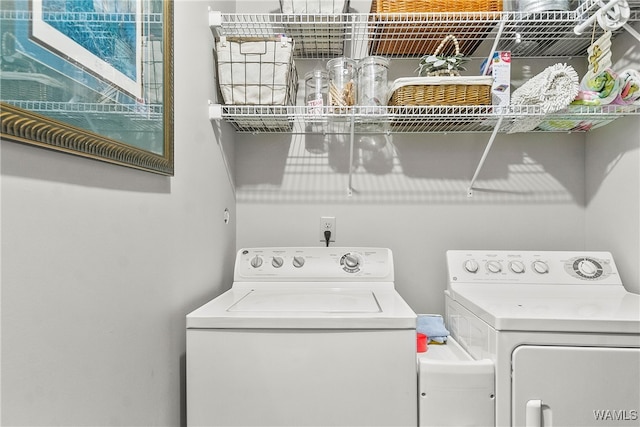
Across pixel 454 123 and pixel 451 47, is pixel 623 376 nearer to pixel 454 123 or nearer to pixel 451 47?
pixel 454 123

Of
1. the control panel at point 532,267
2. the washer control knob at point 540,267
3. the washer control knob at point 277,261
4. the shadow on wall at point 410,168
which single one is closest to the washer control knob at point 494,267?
the control panel at point 532,267

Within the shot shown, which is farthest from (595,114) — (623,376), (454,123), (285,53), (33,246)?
(33,246)

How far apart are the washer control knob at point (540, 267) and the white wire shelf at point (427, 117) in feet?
1.86

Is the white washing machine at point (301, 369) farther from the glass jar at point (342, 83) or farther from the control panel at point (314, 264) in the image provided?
the glass jar at point (342, 83)

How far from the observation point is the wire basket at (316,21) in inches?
59.6

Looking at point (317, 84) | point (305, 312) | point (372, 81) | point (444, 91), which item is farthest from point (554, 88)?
point (305, 312)

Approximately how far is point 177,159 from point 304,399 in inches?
30.4

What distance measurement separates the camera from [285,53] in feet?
4.80

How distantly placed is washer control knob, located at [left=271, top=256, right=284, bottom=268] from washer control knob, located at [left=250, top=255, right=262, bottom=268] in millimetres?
54

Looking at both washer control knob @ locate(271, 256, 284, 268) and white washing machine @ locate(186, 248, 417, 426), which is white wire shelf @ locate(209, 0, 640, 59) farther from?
white washing machine @ locate(186, 248, 417, 426)

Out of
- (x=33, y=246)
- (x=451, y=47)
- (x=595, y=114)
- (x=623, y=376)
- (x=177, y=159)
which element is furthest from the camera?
(x=451, y=47)

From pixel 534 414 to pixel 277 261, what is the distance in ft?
3.28

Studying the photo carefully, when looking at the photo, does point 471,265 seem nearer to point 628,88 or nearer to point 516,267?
point 516,267

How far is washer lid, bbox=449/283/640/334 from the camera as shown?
1.05 meters
